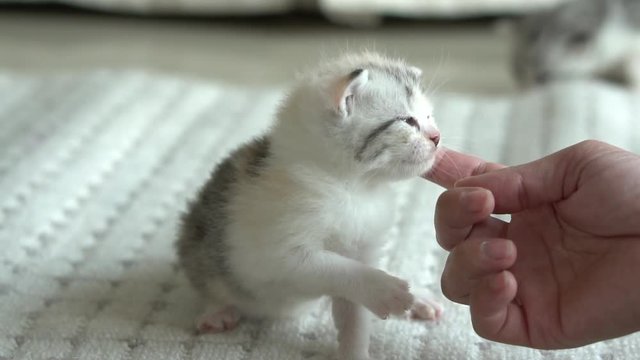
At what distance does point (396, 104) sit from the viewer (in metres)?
0.79

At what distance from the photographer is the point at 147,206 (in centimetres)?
113

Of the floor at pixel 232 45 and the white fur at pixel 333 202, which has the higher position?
the white fur at pixel 333 202

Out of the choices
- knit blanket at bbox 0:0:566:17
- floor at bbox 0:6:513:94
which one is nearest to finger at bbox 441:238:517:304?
floor at bbox 0:6:513:94

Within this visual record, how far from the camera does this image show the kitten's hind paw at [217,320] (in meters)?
0.86

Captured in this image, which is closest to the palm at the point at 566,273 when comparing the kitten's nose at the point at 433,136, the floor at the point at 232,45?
the kitten's nose at the point at 433,136

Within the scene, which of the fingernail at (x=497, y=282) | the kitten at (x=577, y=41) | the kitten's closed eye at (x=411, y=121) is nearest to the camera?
the fingernail at (x=497, y=282)

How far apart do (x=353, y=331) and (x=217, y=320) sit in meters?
0.15

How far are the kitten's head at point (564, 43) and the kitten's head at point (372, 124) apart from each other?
3.68 ft

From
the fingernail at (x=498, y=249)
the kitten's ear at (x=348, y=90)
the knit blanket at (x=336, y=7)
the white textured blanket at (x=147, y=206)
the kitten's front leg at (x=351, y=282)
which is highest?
the kitten's ear at (x=348, y=90)

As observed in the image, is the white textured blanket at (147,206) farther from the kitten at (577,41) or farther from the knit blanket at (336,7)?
the knit blanket at (336,7)

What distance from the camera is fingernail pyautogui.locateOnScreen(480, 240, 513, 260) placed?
2.22 ft

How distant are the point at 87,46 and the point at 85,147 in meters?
0.85

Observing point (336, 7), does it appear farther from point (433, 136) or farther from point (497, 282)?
point (497, 282)

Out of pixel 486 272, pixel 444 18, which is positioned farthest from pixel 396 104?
pixel 444 18
